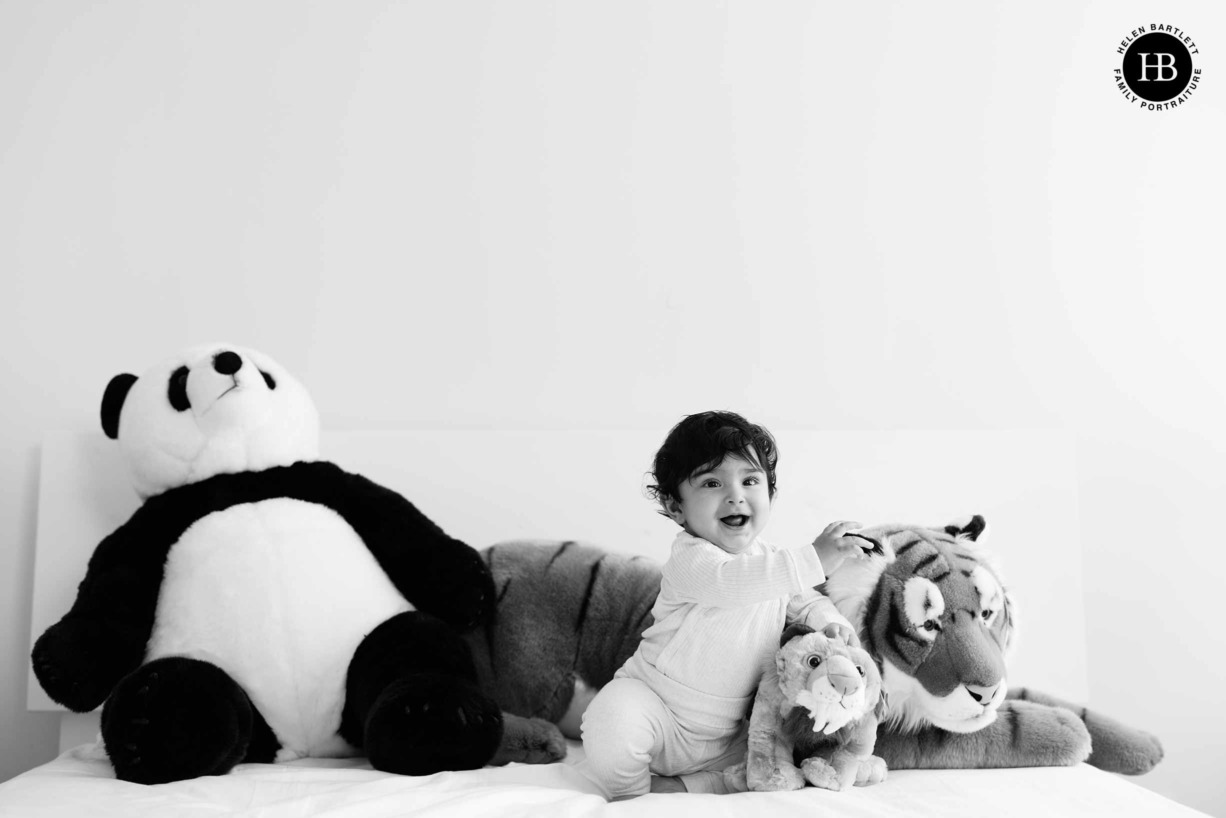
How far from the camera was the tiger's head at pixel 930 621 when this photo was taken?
4.10 feet

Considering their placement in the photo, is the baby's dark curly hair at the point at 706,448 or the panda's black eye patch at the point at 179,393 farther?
the panda's black eye patch at the point at 179,393

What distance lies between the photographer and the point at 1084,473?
1.82m

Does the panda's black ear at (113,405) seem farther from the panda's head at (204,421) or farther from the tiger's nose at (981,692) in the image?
the tiger's nose at (981,692)

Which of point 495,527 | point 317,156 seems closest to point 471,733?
point 495,527

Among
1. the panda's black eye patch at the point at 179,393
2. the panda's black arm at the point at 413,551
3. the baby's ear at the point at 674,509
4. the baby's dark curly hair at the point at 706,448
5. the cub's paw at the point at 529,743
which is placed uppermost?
the panda's black eye patch at the point at 179,393

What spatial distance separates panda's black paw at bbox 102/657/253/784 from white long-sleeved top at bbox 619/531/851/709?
516 millimetres

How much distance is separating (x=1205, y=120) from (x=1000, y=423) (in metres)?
0.70

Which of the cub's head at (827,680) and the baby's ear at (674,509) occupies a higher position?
the baby's ear at (674,509)

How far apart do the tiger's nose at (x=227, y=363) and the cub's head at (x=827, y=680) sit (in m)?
0.86

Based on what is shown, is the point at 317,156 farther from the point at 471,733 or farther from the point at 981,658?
the point at 981,658
